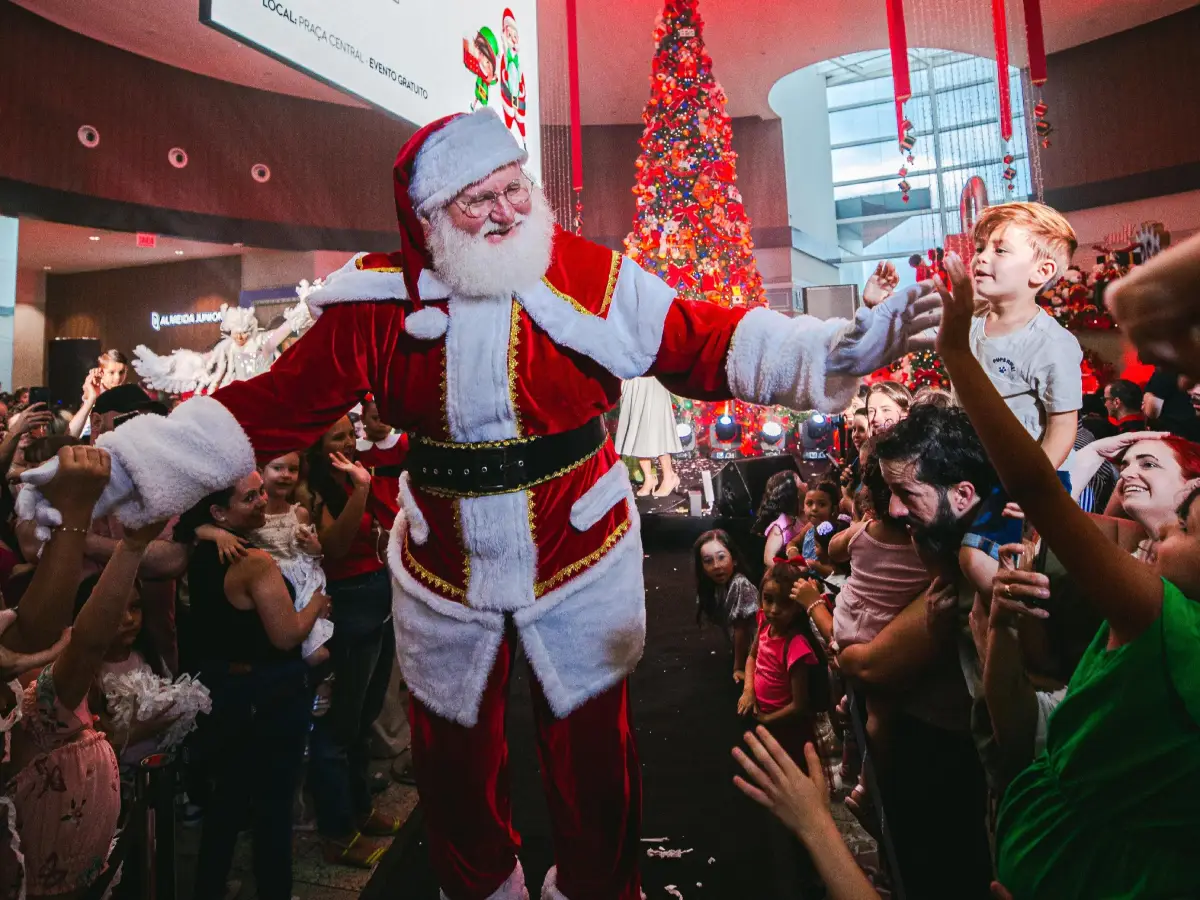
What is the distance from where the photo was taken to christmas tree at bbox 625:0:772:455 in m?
7.40

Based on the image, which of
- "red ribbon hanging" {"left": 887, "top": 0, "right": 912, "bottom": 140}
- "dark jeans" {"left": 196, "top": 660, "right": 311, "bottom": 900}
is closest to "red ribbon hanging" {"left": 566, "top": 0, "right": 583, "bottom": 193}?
"red ribbon hanging" {"left": 887, "top": 0, "right": 912, "bottom": 140}

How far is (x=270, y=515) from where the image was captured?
269 cm

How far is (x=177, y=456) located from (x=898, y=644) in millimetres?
1654

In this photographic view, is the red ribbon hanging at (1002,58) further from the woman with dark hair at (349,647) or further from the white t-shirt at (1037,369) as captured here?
the woman with dark hair at (349,647)

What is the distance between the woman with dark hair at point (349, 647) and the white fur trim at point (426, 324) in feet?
4.12

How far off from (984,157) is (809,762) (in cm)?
1339

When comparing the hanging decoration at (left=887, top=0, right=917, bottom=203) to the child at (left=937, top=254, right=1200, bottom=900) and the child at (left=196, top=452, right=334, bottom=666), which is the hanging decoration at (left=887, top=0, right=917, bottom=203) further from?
the child at (left=937, top=254, right=1200, bottom=900)

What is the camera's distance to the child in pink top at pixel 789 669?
8.68 feet

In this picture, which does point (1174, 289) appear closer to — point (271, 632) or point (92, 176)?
point (271, 632)

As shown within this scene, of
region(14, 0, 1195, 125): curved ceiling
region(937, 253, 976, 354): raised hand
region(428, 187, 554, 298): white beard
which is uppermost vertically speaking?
region(14, 0, 1195, 125): curved ceiling

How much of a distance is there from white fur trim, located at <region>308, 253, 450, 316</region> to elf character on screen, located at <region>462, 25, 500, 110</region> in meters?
2.70

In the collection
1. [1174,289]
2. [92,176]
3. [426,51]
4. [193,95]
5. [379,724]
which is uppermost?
[193,95]

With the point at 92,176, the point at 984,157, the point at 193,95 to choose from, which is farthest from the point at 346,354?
the point at 984,157

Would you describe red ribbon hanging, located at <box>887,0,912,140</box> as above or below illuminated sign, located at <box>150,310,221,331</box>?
above
